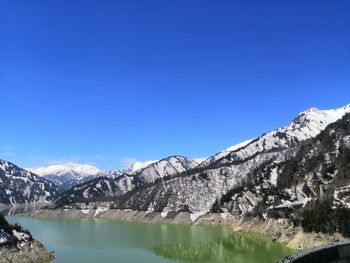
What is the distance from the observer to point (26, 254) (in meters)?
85.3

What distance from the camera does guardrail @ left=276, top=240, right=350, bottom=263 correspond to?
192 feet

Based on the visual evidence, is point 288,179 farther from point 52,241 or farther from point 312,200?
point 52,241

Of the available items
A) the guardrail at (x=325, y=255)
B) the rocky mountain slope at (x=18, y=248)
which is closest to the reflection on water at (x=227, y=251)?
the guardrail at (x=325, y=255)

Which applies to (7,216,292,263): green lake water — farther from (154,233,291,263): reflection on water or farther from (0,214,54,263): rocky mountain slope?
(0,214,54,263): rocky mountain slope

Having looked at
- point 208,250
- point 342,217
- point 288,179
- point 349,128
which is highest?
point 349,128

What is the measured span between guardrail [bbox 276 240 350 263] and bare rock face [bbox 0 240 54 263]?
47.2m

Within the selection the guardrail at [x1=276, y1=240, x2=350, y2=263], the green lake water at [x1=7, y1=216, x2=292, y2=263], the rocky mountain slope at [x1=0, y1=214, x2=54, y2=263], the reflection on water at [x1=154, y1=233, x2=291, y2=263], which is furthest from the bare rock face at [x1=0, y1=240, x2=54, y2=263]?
the guardrail at [x1=276, y1=240, x2=350, y2=263]

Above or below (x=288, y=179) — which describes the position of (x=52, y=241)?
below

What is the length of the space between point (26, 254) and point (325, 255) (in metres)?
51.2

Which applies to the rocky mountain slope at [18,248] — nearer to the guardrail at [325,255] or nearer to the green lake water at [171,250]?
the green lake water at [171,250]

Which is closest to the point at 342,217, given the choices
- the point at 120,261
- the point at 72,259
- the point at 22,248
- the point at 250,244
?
the point at 250,244

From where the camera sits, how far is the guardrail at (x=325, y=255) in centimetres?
5841

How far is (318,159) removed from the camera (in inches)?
6693

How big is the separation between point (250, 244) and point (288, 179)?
6676 centimetres
